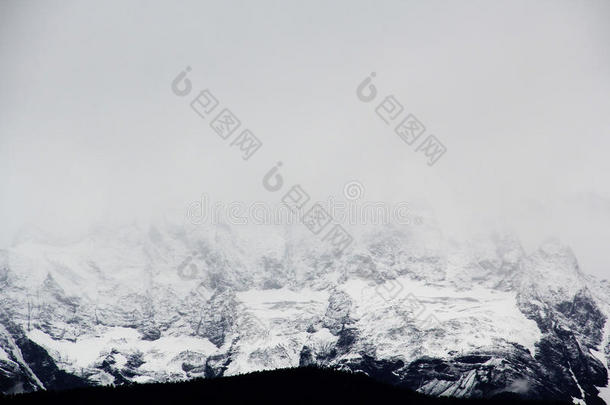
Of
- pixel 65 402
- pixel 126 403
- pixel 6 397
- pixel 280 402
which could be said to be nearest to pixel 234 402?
pixel 280 402

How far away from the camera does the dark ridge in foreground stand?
439 ft

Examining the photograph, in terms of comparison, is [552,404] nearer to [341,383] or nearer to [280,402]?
[341,383]

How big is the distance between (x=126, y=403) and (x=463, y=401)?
64354 mm

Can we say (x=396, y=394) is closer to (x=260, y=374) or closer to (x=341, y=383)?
(x=341, y=383)

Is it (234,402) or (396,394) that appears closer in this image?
(234,402)

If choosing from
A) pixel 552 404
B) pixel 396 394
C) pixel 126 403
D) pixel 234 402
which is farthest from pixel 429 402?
pixel 126 403

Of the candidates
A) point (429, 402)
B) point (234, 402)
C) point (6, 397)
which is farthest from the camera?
point (429, 402)

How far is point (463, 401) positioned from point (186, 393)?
53.7 metres

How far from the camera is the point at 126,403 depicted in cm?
13162

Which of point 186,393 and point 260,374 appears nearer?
point 186,393

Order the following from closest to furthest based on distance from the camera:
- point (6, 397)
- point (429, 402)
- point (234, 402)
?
point (6, 397), point (234, 402), point (429, 402)

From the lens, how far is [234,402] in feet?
440

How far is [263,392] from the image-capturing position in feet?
461

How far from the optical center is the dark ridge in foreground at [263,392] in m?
134
